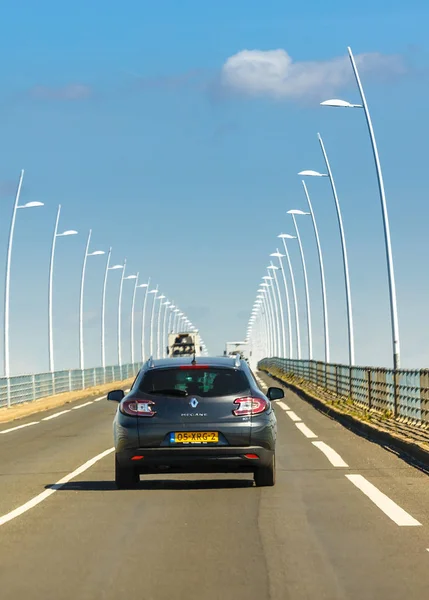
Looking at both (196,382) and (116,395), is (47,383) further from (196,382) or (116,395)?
(196,382)

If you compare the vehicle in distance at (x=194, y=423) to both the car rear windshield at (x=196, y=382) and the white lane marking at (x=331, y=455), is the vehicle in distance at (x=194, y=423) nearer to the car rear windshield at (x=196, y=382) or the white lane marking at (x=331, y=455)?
the car rear windshield at (x=196, y=382)

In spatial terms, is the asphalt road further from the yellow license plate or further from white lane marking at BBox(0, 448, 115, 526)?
the yellow license plate

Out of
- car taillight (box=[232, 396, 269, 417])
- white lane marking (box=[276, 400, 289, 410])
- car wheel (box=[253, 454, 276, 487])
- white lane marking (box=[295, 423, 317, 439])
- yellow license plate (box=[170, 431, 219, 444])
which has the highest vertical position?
car taillight (box=[232, 396, 269, 417])

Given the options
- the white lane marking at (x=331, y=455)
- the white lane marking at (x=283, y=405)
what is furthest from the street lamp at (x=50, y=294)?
the white lane marking at (x=331, y=455)

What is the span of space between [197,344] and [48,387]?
53.5 meters

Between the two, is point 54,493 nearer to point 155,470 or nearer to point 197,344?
point 155,470

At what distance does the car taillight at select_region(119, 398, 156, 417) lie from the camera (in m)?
15.0

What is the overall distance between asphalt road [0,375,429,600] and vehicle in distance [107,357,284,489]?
14.1 inches

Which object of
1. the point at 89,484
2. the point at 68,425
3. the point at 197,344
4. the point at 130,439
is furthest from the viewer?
the point at 197,344

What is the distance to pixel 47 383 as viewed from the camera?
5334 centimetres

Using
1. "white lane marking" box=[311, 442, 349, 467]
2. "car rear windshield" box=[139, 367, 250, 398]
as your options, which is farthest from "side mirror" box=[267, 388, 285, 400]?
"white lane marking" box=[311, 442, 349, 467]

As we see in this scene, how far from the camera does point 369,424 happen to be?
1040 inches

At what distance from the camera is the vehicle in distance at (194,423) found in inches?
585

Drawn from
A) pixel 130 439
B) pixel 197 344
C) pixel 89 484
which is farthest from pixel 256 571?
pixel 197 344
